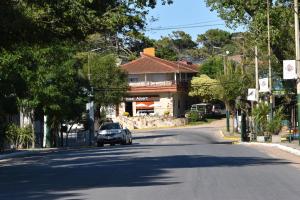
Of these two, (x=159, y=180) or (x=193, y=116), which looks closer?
(x=159, y=180)

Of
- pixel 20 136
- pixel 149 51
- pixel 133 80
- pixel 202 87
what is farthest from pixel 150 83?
pixel 20 136

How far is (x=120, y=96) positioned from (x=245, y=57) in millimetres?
16165

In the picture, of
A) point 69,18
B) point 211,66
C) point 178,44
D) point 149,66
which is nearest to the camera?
point 69,18

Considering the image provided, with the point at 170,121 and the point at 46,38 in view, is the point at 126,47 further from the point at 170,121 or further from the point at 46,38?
the point at 46,38

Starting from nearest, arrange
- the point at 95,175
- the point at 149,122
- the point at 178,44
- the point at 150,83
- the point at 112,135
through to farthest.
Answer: the point at 95,175 < the point at 112,135 < the point at 149,122 < the point at 150,83 < the point at 178,44

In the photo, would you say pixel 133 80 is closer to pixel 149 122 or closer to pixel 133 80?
pixel 133 80

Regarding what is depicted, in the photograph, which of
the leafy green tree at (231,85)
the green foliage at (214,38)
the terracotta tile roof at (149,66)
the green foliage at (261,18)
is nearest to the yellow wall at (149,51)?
the terracotta tile roof at (149,66)

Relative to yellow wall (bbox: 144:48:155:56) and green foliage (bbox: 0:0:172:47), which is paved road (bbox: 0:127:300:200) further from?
yellow wall (bbox: 144:48:155:56)

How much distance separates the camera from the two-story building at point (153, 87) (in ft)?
298

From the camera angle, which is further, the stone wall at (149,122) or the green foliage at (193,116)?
the green foliage at (193,116)

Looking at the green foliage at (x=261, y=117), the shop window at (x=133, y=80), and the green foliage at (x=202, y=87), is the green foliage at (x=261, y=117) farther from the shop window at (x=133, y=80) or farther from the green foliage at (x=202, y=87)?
the shop window at (x=133, y=80)

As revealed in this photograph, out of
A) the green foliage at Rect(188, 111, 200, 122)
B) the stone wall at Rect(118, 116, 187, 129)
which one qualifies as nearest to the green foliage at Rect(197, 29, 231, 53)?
the green foliage at Rect(188, 111, 200, 122)

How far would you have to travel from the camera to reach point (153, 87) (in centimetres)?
9106

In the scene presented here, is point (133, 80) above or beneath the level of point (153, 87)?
above
